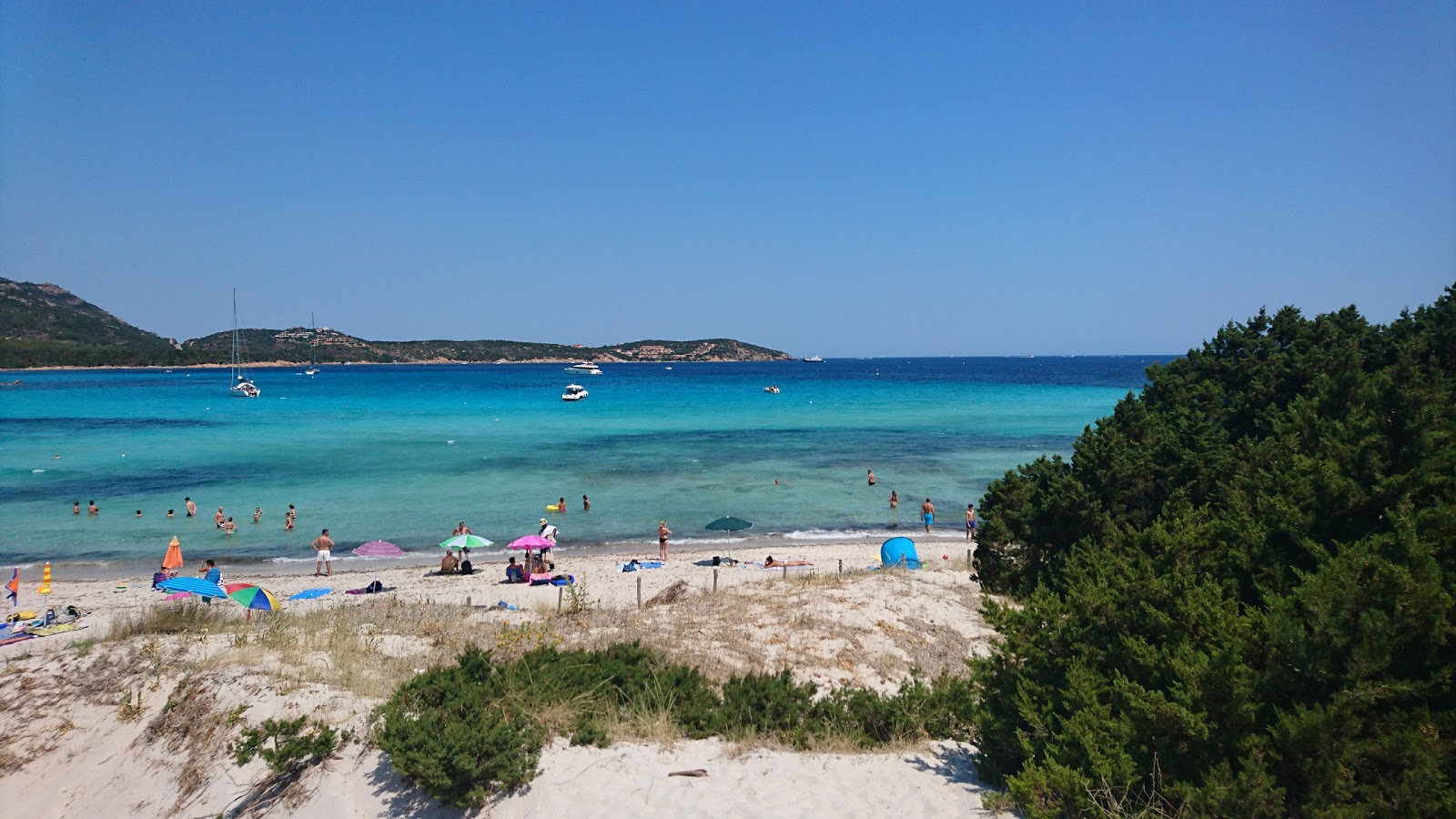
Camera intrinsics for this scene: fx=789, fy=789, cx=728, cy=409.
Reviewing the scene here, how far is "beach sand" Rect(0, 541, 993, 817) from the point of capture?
7070 millimetres

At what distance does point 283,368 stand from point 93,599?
191 metres

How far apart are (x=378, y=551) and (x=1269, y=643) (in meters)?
22.8

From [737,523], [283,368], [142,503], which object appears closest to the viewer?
[737,523]

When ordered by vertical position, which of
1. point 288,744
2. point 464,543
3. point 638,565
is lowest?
point 638,565

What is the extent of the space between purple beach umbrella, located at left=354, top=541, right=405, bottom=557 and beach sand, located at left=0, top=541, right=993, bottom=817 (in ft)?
21.5

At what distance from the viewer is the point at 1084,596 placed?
686cm

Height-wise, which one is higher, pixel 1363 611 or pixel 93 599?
pixel 1363 611

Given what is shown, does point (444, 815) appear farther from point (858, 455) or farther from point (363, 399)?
point (363, 399)

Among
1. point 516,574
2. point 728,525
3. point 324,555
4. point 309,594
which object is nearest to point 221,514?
point 324,555

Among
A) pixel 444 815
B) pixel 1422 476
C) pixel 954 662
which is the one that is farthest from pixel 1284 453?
pixel 444 815

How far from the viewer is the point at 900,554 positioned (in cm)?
2056

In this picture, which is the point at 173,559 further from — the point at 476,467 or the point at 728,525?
the point at 476,467

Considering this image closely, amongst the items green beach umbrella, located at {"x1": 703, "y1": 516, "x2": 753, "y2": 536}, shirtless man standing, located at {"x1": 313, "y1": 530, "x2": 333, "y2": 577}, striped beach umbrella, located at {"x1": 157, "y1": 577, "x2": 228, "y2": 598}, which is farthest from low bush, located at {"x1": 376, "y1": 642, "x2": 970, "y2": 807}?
green beach umbrella, located at {"x1": 703, "y1": 516, "x2": 753, "y2": 536}

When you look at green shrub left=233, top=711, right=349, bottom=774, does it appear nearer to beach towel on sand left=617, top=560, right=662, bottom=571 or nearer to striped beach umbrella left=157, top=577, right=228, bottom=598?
striped beach umbrella left=157, top=577, right=228, bottom=598
